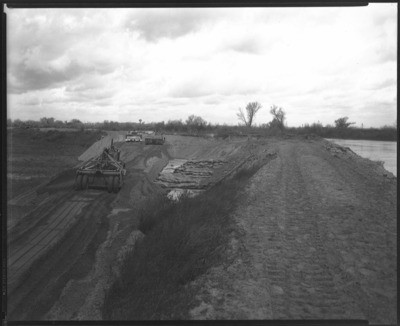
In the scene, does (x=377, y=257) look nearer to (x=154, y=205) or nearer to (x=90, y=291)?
(x=90, y=291)

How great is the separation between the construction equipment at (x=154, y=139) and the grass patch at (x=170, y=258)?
8.46 ft

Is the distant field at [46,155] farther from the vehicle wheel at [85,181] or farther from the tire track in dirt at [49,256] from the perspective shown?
the tire track in dirt at [49,256]

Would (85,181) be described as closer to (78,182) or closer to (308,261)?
(78,182)

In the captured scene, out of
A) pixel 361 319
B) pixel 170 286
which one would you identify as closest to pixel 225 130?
pixel 170 286

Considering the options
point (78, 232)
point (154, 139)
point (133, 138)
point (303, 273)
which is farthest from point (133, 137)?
point (303, 273)

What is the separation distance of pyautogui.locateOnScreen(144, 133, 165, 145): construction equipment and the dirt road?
11.6 feet

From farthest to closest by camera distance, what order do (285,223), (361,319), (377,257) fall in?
1. (285,223)
2. (377,257)
3. (361,319)

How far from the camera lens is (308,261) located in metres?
5.41

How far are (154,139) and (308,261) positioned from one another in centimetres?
718

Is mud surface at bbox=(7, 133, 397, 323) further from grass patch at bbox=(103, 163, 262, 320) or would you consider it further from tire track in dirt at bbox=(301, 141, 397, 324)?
grass patch at bbox=(103, 163, 262, 320)

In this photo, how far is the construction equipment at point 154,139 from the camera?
10644 mm

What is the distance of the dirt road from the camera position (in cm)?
427

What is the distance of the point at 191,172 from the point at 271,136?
14.1 feet

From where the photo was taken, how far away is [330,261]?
17.7 ft
